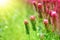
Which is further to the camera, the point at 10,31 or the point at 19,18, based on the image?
the point at 19,18

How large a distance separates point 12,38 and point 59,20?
3.08 feet

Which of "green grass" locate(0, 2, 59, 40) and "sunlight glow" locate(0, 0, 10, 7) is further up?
"sunlight glow" locate(0, 0, 10, 7)

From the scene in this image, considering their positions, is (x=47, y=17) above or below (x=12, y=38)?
above

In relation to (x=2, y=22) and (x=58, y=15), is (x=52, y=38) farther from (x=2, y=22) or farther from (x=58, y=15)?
(x=2, y=22)

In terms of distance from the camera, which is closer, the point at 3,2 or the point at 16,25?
the point at 16,25

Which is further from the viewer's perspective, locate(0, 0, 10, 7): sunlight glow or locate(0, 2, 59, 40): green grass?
locate(0, 0, 10, 7): sunlight glow

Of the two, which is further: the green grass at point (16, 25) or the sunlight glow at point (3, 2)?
the sunlight glow at point (3, 2)

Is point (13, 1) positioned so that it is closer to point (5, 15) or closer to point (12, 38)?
point (5, 15)

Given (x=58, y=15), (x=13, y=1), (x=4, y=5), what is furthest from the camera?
(x=13, y=1)

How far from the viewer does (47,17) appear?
259 centimetres

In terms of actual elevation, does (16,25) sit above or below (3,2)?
below

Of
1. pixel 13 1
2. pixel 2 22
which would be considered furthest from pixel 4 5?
pixel 2 22

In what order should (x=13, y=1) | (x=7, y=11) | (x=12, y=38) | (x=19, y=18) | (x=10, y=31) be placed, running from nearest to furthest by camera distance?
(x=12, y=38), (x=10, y=31), (x=19, y=18), (x=7, y=11), (x=13, y=1)

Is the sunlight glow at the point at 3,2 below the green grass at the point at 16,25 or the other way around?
the other way around
